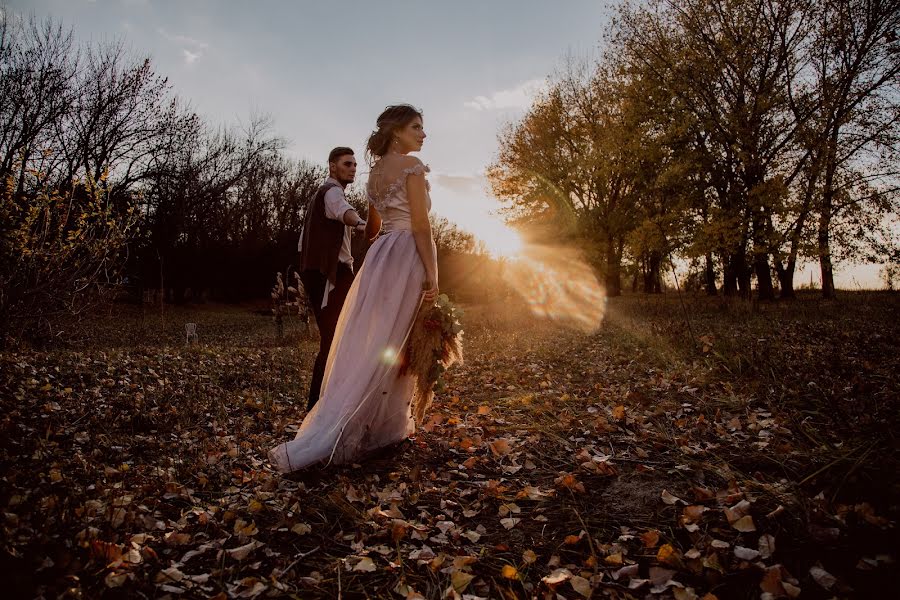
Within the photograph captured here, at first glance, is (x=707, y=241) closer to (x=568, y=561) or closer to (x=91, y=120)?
(x=568, y=561)

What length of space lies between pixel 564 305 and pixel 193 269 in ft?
75.5

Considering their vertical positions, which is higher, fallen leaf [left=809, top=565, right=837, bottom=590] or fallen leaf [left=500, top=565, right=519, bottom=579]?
fallen leaf [left=809, top=565, right=837, bottom=590]

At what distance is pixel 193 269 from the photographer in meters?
30.1

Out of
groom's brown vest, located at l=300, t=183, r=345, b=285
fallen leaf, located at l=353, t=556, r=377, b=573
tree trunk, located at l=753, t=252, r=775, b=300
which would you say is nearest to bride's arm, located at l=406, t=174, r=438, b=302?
groom's brown vest, located at l=300, t=183, r=345, b=285

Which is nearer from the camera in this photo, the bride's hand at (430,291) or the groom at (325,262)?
the bride's hand at (430,291)

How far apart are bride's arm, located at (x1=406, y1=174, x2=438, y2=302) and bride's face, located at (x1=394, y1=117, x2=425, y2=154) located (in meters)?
0.30

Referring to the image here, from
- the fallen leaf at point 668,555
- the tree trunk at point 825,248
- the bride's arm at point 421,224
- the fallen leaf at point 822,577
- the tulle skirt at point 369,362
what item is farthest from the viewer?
the tree trunk at point 825,248

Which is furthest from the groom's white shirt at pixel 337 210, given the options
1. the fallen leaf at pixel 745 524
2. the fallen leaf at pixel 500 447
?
the fallen leaf at pixel 745 524

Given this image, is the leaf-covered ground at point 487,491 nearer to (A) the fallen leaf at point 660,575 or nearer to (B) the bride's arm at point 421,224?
(A) the fallen leaf at point 660,575

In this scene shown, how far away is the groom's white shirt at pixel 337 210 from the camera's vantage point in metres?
4.54

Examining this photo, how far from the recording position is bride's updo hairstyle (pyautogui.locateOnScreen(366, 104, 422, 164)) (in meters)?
3.88

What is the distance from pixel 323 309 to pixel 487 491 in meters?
2.52

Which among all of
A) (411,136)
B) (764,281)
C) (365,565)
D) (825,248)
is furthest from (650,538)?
(764,281)

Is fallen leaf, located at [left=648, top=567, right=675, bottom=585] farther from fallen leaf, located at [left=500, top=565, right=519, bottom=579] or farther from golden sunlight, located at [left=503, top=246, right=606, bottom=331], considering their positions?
golden sunlight, located at [left=503, top=246, right=606, bottom=331]
